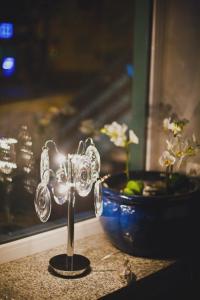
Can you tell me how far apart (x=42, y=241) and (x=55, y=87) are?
22.1 feet

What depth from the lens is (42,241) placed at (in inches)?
70.6

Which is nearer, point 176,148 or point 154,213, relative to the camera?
point 154,213

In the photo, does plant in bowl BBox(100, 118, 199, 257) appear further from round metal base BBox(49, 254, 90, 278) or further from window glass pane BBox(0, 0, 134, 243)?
window glass pane BBox(0, 0, 134, 243)

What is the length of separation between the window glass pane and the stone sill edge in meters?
0.05

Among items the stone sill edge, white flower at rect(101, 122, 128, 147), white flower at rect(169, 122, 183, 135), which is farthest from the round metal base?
white flower at rect(169, 122, 183, 135)

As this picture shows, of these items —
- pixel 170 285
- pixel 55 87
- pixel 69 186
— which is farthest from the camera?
pixel 55 87

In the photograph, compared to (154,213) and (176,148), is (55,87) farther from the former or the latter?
(154,213)

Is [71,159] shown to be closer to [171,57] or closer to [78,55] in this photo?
[171,57]

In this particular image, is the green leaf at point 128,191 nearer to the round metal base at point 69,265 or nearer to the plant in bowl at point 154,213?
the plant in bowl at point 154,213

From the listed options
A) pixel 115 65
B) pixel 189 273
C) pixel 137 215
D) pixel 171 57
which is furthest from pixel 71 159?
pixel 115 65

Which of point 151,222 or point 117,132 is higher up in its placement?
point 117,132

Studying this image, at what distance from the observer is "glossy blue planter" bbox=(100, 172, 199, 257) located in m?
1.64

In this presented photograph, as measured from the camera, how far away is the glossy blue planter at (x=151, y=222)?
1.64m

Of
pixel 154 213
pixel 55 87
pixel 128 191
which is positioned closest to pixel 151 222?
pixel 154 213
